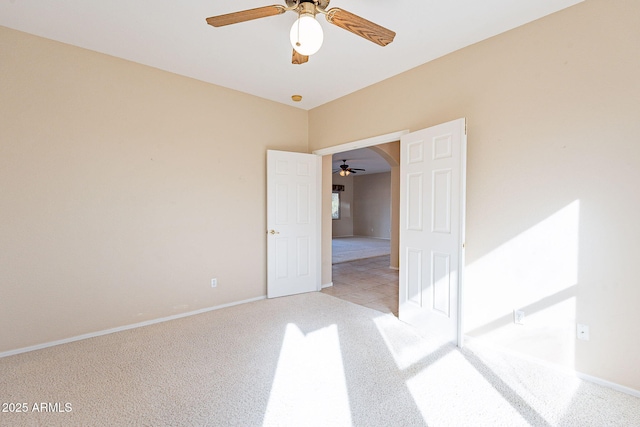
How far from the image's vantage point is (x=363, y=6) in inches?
87.2

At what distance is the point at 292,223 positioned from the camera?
4.21 meters

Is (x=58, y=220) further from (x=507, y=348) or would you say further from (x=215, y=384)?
(x=507, y=348)

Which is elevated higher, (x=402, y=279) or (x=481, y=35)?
(x=481, y=35)

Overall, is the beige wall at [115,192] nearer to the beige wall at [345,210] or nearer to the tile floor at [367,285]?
the tile floor at [367,285]

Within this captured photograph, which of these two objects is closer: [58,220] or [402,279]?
[58,220]

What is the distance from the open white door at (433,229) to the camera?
266 cm

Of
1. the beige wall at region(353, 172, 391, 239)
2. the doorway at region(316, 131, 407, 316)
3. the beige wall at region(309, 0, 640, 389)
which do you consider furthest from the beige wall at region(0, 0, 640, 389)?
the beige wall at region(353, 172, 391, 239)

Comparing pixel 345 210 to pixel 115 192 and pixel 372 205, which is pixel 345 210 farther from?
pixel 115 192

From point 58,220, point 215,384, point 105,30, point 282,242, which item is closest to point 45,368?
point 58,220

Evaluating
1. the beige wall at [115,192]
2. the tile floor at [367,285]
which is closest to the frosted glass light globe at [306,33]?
the beige wall at [115,192]

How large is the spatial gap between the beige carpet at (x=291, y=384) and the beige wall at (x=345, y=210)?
10.0 metres

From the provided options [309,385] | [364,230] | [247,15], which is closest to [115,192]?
[247,15]

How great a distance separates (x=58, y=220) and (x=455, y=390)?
3.65 metres

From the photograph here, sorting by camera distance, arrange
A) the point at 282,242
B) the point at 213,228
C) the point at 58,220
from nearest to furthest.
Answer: the point at 58,220 → the point at 213,228 → the point at 282,242
